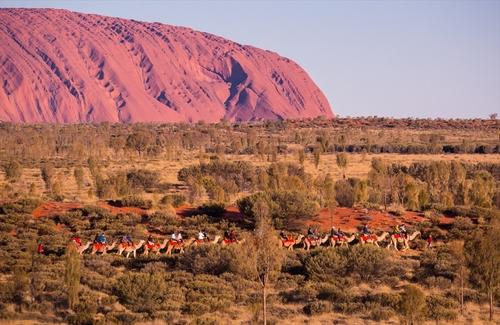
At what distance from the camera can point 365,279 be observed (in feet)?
91.1

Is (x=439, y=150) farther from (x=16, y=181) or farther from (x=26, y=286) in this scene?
(x=26, y=286)

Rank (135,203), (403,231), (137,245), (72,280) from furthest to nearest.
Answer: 1. (135,203)
2. (403,231)
3. (137,245)
4. (72,280)

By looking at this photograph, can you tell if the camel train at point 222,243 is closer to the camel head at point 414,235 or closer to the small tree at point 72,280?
the camel head at point 414,235

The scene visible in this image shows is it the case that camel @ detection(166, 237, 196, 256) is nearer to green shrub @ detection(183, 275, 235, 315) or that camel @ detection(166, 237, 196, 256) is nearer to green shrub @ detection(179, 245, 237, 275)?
green shrub @ detection(179, 245, 237, 275)

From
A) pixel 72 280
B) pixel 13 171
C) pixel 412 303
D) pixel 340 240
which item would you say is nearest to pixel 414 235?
pixel 340 240

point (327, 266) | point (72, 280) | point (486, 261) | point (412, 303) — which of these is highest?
point (486, 261)

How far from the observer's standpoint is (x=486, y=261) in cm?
2470

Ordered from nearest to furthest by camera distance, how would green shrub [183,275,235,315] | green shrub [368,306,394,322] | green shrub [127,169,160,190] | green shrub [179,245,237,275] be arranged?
green shrub [183,275,235,315], green shrub [368,306,394,322], green shrub [179,245,237,275], green shrub [127,169,160,190]

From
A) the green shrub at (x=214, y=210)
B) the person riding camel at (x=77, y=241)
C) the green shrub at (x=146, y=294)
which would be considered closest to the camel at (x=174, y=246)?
the person riding camel at (x=77, y=241)

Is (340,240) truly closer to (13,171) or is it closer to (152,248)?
(152,248)

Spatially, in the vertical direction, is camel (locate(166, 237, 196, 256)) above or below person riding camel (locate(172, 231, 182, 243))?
below

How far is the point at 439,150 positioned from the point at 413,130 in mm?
32611

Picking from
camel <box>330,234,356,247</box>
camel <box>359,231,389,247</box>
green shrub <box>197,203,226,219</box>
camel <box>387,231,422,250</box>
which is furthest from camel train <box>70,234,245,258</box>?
camel <box>387,231,422,250</box>

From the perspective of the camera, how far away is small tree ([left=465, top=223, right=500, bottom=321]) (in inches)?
966
